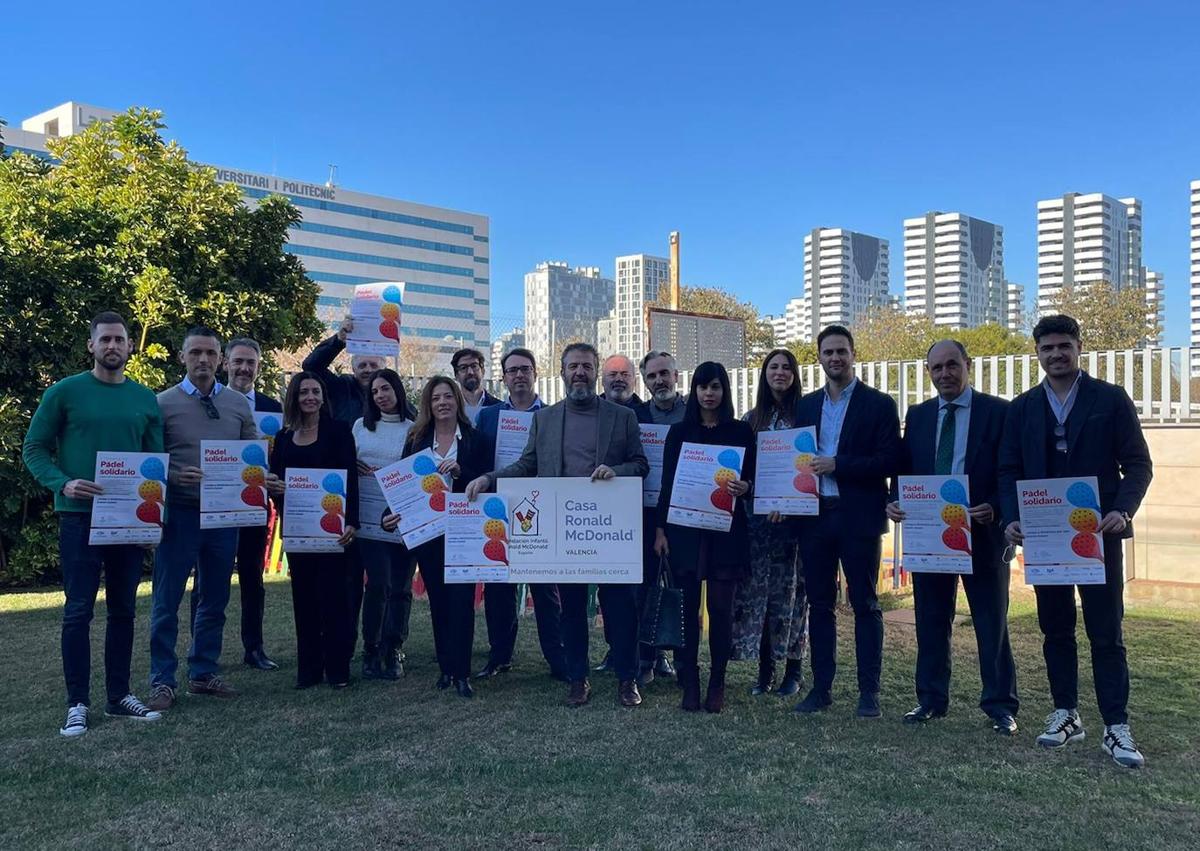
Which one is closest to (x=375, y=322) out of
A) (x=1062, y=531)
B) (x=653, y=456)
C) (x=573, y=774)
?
(x=653, y=456)

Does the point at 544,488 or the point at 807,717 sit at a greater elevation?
the point at 544,488

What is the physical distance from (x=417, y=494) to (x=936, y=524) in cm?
306

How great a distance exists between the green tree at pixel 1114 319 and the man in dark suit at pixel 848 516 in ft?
112

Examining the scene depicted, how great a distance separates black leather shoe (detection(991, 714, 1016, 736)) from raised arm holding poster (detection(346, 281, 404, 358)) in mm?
4535

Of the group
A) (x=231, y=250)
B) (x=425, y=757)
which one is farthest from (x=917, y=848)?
(x=231, y=250)

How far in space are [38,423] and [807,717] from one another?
459cm

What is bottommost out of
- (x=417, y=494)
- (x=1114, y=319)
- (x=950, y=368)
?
(x=417, y=494)

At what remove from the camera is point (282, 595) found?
401 inches

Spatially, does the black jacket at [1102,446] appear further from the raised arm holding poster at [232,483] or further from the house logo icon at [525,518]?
the raised arm holding poster at [232,483]

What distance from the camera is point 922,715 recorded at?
17.5 ft

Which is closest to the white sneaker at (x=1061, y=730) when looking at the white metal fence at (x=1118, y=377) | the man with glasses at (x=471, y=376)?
the man with glasses at (x=471, y=376)

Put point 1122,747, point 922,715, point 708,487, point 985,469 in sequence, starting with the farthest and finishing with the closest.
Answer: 1. point 708,487
2. point 922,715
3. point 985,469
4. point 1122,747

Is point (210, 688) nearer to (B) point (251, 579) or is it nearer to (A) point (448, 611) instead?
(B) point (251, 579)

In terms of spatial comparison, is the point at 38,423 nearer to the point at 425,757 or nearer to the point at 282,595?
the point at 425,757
